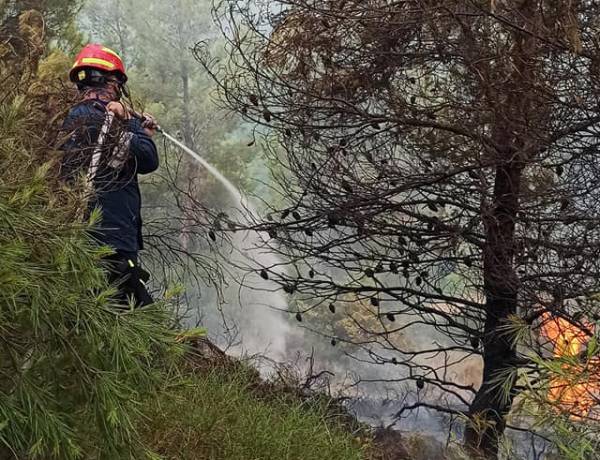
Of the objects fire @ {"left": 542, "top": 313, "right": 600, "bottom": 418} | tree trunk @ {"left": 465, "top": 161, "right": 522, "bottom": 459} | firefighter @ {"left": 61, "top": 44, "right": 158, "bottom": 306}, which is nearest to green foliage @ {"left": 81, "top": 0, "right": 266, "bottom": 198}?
tree trunk @ {"left": 465, "top": 161, "right": 522, "bottom": 459}

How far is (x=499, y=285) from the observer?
4.52 meters

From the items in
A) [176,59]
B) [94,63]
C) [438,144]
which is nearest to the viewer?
[94,63]

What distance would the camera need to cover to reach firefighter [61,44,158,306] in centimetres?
313

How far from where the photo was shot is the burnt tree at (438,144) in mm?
4074

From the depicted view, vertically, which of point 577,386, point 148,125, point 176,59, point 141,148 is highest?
point 176,59

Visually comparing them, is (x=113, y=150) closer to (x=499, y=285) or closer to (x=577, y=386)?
(x=577, y=386)

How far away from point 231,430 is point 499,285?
1.97 meters

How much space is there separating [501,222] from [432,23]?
128cm

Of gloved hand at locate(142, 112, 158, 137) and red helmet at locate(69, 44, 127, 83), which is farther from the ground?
red helmet at locate(69, 44, 127, 83)

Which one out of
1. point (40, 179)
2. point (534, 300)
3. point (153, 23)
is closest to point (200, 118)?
point (153, 23)

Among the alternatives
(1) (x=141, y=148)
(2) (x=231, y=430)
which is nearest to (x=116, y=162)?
(1) (x=141, y=148)

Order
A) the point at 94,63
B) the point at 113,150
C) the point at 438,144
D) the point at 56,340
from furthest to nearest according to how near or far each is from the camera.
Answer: the point at 438,144 < the point at 94,63 < the point at 113,150 < the point at 56,340

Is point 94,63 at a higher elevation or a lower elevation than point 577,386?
higher

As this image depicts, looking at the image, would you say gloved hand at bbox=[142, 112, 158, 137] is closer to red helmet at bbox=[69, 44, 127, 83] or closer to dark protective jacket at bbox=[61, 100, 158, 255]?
dark protective jacket at bbox=[61, 100, 158, 255]
